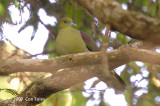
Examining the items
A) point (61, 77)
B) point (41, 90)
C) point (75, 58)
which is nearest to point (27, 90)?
point (41, 90)

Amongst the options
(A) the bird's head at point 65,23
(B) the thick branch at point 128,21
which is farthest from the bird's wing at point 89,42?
(B) the thick branch at point 128,21

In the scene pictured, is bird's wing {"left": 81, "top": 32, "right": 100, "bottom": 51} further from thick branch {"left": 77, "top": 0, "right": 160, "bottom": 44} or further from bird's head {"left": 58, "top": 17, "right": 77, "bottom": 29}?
thick branch {"left": 77, "top": 0, "right": 160, "bottom": 44}

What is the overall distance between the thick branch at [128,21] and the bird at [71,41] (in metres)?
2.29

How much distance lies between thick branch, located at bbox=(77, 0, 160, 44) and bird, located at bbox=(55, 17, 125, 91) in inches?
90.1

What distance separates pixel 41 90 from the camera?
354 centimetres

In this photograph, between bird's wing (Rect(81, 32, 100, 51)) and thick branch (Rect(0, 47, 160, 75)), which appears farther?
bird's wing (Rect(81, 32, 100, 51))

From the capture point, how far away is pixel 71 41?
4.21 metres

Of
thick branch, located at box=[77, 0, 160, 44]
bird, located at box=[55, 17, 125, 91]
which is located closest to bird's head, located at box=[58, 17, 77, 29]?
bird, located at box=[55, 17, 125, 91]

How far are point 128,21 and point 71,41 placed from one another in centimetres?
245

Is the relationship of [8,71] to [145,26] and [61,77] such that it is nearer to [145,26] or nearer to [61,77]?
[61,77]

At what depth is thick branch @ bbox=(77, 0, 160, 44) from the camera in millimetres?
1747

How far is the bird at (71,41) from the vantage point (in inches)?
164

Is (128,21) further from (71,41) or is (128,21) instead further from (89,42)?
(89,42)

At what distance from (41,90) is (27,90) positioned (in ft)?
0.72
